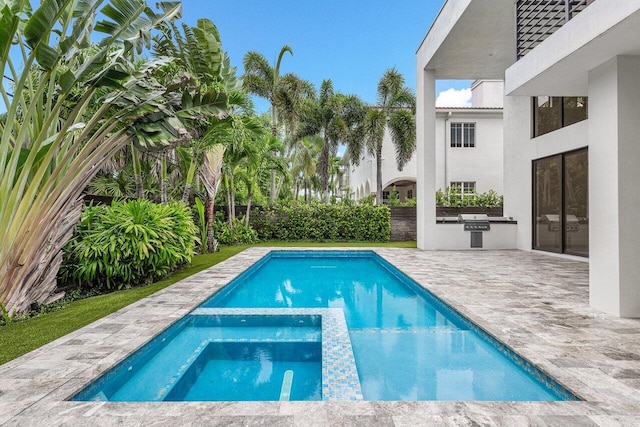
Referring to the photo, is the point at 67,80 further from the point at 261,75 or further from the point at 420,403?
the point at 261,75

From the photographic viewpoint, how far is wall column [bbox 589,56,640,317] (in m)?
4.66

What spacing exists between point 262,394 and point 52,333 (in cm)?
294

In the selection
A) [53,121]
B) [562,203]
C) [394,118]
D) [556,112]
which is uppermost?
[394,118]

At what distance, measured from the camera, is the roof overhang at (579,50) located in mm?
3926

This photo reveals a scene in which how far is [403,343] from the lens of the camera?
4.57m

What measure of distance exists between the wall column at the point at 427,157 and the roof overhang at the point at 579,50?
625 centimetres

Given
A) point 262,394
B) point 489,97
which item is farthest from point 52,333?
point 489,97

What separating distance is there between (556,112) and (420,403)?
38.5ft

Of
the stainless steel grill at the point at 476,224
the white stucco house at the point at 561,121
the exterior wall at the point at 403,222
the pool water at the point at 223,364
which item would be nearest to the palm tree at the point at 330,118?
the exterior wall at the point at 403,222

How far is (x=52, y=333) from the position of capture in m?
4.35

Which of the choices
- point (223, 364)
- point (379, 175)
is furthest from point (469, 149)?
point (223, 364)

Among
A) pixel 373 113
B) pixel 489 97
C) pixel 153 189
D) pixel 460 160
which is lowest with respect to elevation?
pixel 153 189

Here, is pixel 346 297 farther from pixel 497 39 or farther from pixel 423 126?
pixel 497 39

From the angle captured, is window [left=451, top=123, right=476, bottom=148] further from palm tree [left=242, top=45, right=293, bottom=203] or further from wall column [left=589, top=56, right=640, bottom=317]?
wall column [left=589, top=56, right=640, bottom=317]
